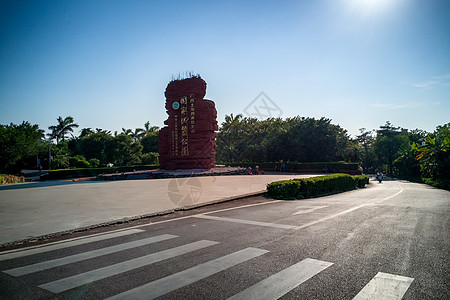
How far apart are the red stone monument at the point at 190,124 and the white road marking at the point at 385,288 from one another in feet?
92.0

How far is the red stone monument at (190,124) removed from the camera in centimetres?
3138

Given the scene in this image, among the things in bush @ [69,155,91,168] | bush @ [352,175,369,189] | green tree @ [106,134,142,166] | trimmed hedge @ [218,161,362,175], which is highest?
green tree @ [106,134,142,166]

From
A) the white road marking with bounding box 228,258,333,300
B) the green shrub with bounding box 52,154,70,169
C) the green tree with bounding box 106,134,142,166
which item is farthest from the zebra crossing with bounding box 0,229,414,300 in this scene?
the green tree with bounding box 106,134,142,166

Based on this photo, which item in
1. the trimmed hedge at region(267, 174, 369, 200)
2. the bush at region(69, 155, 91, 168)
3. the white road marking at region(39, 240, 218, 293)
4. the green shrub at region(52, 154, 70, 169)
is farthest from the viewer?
the green shrub at region(52, 154, 70, 169)

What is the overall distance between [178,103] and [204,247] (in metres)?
28.1

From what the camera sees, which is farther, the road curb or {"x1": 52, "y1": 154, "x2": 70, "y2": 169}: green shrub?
{"x1": 52, "y1": 154, "x2": 70, "y2": 169}: green shrub

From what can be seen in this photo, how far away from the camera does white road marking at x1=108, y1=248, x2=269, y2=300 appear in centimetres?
351

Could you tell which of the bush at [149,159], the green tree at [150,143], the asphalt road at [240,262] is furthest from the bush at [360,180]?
the green tree at [150,143]

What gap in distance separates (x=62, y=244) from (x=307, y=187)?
38.8ft

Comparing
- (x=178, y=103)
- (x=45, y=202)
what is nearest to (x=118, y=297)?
(x=45, y=202)

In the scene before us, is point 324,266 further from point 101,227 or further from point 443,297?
point 101,227

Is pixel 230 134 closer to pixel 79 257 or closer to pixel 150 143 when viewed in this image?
pixel 150 143

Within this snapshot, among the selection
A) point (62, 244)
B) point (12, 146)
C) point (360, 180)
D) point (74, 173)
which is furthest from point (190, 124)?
point (62, 244)

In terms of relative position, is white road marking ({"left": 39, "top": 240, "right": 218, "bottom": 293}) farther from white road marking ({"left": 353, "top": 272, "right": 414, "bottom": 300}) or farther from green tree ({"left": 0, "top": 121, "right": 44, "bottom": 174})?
green tree ({"left": 0, "top": 121, "right": 44, "bottom": 174})
